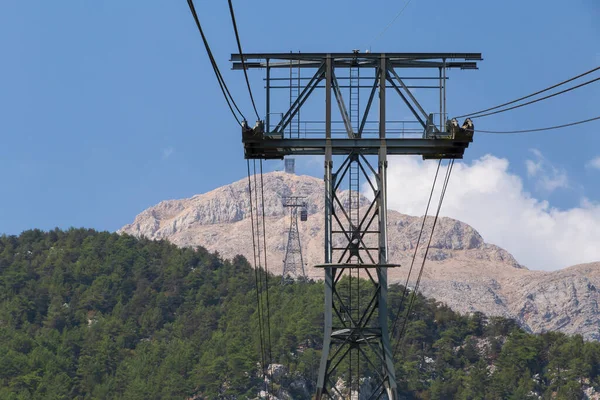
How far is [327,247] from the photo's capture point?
34.4 m

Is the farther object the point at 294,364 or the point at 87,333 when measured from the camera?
the point at 87,333

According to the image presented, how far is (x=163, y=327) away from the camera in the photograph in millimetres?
199250

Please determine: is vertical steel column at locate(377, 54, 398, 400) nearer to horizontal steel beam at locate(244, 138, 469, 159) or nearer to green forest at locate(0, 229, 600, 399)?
horizontal steel beam at locate(244, 138, 469, 159)

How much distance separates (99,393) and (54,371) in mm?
9510

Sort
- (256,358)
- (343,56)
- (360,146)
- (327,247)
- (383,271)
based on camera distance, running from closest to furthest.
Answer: (383,271) < (327,247) < (360,146) < (343,56) < (256,358)

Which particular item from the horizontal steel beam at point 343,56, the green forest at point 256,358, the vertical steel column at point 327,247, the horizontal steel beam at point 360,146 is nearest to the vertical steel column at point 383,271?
the horizontal steel beam at point 360,146

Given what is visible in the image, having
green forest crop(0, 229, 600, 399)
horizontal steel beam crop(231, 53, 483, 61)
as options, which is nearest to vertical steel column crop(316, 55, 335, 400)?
horizontal steel beam crop(231, 53, 483, 61)

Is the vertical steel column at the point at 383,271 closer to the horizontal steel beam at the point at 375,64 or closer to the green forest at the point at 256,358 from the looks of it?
the horizontal steel beam at the point at 375,64

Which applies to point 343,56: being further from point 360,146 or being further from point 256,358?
point 256,358

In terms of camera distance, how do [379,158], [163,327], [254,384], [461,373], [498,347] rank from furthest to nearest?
[163,327] → [498,347] → [461,373] → [254,384] → [379,158]

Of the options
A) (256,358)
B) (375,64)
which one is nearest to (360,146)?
(375,64)

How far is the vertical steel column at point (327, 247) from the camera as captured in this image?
33.0 metres

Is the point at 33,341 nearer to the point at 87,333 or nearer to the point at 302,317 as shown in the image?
the point at 87,333

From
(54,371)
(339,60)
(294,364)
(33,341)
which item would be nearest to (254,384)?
(294,364)
